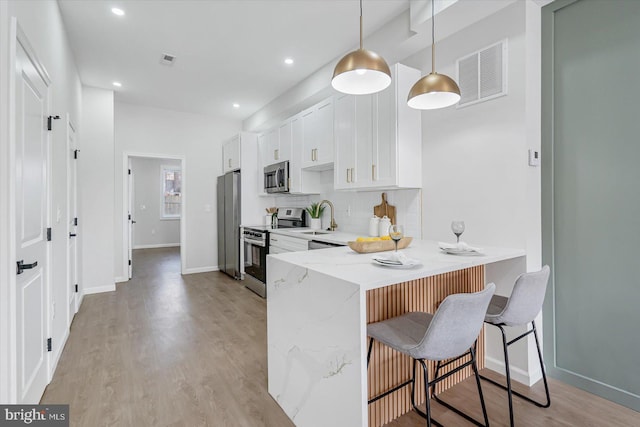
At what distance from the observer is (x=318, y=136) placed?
3846 millimetres

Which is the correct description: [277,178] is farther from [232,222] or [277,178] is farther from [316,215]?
[232,222]

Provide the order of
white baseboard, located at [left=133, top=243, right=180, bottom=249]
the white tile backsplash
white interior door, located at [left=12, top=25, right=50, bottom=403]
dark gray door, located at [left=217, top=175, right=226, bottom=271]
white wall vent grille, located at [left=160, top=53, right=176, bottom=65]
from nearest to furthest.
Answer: white interior door, located at [left=12, top=25, right=50, bottom=403], the white tile backsplash, white wall vent grille, located at [left=160, top=53, right=176, bottom=65], dark gray door, located at [left=217, top=175, right=226, bottom=271], white baseboard, located at [left=133, top=243, right=180, bottom=249]

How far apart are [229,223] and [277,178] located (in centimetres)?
135

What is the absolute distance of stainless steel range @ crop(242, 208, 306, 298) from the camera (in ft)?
14.3

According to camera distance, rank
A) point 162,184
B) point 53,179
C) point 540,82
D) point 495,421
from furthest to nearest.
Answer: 1. point 162,184
2. point 53,179
3. point 540,82
4. point 495,421

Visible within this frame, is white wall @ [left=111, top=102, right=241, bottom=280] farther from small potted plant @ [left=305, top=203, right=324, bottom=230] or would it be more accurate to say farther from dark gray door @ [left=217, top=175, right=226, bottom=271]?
small potted plant @ [left=305, top=203, right=324, bottom=230]

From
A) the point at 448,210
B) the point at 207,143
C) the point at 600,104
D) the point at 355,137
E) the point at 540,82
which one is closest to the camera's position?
the point at 600,104

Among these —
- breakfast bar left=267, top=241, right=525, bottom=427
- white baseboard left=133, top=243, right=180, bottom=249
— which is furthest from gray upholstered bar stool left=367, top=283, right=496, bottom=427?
white baseboard left=133, top=243, right=180, bottom=249

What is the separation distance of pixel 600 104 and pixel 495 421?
2.03m

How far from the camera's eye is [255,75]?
13.7ft

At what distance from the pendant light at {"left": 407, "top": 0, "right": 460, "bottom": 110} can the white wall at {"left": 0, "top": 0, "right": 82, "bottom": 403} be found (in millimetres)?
2084

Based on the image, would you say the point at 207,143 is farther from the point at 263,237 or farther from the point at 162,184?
the point at 162,184

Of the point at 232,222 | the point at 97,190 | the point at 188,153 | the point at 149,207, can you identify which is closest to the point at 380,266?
the point at 232,222

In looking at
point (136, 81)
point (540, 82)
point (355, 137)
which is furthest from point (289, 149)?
point (540, 82)
